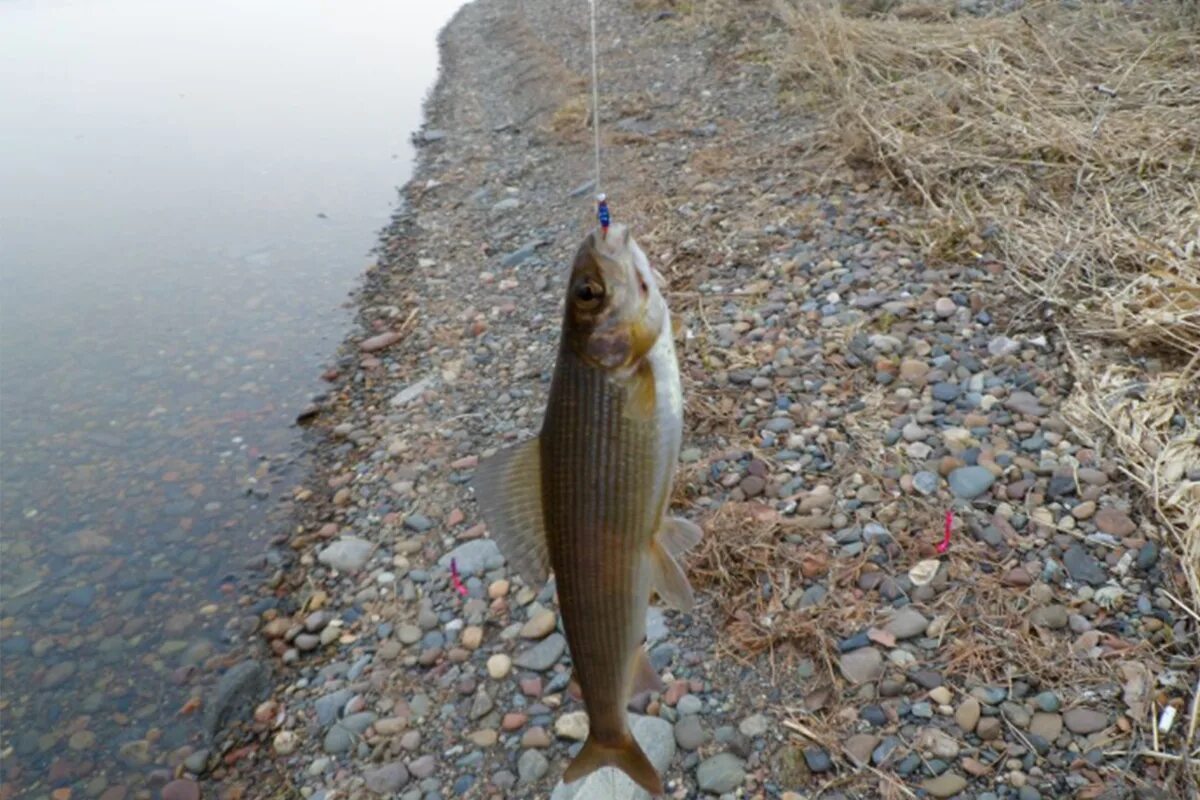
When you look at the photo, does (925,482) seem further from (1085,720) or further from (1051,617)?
(1085,720)

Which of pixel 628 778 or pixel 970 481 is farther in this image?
pixel 970 481

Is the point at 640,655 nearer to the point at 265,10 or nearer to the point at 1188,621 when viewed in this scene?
the point at 1188,621

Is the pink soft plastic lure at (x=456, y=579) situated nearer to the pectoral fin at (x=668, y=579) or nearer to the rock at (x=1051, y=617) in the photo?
the pectoral fin at (x=668, y=579)

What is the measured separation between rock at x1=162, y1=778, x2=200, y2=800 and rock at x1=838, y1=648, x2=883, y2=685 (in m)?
3.04

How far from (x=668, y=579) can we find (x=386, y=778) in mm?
2148

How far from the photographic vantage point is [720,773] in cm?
358

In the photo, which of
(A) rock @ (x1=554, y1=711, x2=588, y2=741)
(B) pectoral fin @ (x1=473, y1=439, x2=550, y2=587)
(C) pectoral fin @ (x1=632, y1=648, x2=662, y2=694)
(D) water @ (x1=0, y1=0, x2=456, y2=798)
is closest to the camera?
(B) pectoral fin @ (x1=473, y1=439, x2=550, y2=587)

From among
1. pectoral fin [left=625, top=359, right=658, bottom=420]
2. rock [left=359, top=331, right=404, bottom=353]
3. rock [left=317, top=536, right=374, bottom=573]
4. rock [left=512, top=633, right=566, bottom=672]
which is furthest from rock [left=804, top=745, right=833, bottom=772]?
rock [left=359, top=331, right=404, bottom=353]

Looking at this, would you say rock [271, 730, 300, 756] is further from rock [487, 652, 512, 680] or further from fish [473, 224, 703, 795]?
fish [473, 224, 703, 795]

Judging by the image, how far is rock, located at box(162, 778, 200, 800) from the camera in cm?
452

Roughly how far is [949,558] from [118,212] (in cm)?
1107

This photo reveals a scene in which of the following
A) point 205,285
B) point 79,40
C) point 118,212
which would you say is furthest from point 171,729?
point 79,40

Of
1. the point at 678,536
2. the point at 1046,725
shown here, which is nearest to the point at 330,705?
the point at 678,536

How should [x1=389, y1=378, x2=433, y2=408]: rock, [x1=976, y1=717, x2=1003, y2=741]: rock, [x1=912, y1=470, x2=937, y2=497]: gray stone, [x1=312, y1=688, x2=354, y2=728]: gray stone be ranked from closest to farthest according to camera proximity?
[x1=976, y1=717, x2=1003, y2=741]: rock → [x1=912, y1=470, x2=937, y2=497]: gray stone → [x1=312, y1=688, x2=354, y2=728]: gray stone → [x1=389, y1=378, x2=433, y2=408]: rock
